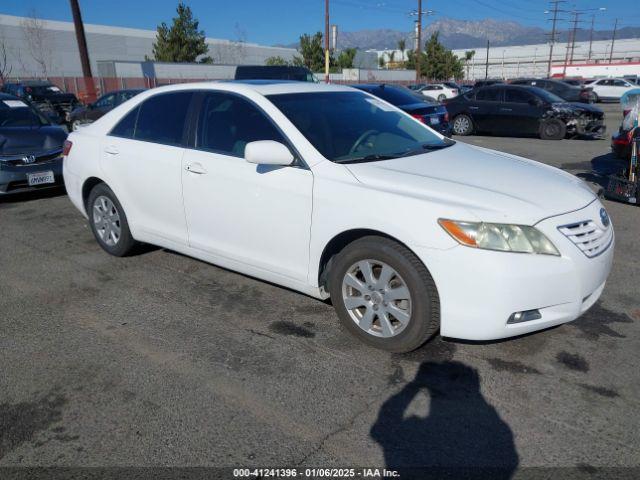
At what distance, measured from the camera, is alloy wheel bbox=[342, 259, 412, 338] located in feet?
10.6

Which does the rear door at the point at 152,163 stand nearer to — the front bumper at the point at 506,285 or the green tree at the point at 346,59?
the front bumper at the point at 506,285

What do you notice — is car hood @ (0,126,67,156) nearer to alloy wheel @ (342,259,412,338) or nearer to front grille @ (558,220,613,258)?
alloy wheel @ (342,259,412,338)

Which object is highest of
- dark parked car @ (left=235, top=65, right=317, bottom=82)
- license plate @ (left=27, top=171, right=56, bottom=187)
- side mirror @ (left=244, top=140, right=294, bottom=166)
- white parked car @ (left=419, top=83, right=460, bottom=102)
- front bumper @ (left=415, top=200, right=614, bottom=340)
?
dark parked car @ (left=235, top=65, right=317, bottom=82)

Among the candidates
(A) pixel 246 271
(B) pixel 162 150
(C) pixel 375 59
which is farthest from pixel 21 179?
(C) pixel 375 59

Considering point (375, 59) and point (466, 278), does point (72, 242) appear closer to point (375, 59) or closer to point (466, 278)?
point (466, 278)

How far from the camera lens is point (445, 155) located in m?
3.98

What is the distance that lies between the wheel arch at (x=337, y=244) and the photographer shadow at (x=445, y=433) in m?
0.83

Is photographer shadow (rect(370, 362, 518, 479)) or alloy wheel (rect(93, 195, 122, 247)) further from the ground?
alloy wheel (rect(93, 195, 122, 247))

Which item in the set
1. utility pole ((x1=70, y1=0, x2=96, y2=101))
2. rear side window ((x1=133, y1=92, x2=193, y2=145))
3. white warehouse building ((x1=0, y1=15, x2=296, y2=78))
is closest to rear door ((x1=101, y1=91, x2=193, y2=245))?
rear side window ((x1=133, y1=92, x2=193, y2=145))

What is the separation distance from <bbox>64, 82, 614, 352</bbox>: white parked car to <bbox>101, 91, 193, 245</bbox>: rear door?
0.05ft

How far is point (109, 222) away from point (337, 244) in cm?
273

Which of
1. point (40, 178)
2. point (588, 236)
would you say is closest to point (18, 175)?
point (40, 178)

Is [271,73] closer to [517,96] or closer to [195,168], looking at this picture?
[517,96]

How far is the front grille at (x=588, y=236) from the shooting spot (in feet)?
10.1
